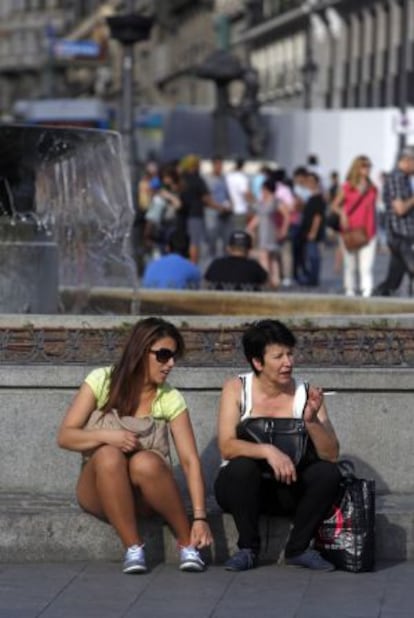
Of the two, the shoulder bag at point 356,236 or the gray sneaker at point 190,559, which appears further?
the shoulder bag at point 356,236

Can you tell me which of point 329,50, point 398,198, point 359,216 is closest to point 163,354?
point 398,198

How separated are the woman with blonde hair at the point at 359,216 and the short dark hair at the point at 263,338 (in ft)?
43.6

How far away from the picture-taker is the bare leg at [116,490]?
899 centimetres

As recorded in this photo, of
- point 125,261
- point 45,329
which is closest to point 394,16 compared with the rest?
point 125,261

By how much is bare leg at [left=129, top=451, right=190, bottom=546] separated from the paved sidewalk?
22 centimetres

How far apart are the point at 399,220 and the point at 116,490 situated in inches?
456

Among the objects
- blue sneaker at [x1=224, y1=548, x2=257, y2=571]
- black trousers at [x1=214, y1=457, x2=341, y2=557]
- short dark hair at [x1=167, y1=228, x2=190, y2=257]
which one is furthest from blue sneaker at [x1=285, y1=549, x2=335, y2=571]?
short dark hair at [x1=167, y1=228, x2=190, y2=257]

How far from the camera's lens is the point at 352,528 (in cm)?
906

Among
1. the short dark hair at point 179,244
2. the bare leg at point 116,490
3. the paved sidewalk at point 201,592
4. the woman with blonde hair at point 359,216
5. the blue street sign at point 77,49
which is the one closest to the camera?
the paved sidewalk at point 201,592

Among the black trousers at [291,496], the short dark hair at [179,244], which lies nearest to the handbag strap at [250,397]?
the black trousers at [291,496]

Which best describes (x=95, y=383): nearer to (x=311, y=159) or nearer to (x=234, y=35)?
(x=311, y=159)

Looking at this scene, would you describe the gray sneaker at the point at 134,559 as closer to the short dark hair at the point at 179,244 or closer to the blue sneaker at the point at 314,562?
the blue sneaker at the point at 314,562

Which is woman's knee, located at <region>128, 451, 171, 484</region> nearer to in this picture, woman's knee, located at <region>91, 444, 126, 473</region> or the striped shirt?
woman's knee, located at <region>91, 444, 126, 473</region>

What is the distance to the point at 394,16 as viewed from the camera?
71.5 meters
